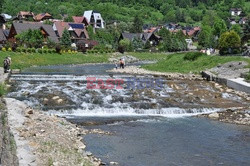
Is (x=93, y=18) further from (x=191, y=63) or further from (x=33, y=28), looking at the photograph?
(x=191, y=63)

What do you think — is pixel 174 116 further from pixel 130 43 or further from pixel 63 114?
pixel 130 43

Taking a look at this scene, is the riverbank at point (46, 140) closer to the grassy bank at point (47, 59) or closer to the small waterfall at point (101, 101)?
the small waterfall at point (101, 101)

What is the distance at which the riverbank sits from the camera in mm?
12380

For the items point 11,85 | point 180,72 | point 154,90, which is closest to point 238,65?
point 180,72

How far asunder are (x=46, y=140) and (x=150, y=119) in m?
8.30

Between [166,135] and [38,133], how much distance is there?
6.03 m

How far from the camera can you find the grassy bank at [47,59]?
5283 cm

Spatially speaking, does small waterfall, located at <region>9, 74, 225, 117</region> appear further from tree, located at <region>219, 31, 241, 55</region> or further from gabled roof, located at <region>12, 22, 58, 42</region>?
gabled roof, located at <region>12, 22, 58, 42</region>

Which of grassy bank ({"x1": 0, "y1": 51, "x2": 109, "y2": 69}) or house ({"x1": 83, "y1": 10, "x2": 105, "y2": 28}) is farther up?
house ({"x1": 83, "y1": 10, "x2": 105, "y2": 28})

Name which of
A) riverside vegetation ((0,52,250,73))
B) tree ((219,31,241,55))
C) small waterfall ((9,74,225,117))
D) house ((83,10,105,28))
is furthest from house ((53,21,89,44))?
small waterfall ((9,74,225,117))

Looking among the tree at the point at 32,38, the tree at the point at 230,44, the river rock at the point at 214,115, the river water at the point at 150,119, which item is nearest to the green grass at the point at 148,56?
the tree at the point at 32,38

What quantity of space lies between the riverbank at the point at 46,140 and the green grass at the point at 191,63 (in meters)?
28.5

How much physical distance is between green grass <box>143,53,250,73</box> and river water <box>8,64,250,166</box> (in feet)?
35.6

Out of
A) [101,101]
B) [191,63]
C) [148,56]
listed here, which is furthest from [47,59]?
[101,101]
